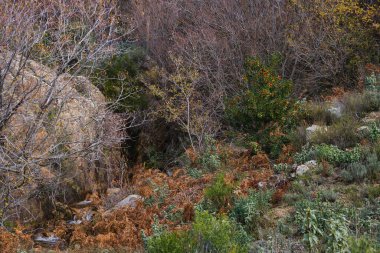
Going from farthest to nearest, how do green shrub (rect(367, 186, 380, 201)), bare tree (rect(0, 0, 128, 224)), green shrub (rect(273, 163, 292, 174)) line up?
green shrub (rect(273, 163, 292, 174)), bare tree (rect(0, 0, 128, 224)), green shrub (rect(367, 186, 380, 201))

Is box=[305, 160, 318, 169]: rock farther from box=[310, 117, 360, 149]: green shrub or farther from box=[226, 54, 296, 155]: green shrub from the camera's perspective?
box=[226, 54, 296, 155]: green shrub

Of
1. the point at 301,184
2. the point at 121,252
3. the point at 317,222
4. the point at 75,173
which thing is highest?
the point at 317,222

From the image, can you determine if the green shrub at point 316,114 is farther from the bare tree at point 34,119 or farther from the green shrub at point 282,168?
the bare tree at point 34,119

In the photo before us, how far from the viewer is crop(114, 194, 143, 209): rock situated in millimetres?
8597

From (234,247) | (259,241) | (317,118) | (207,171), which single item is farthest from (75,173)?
(234,247)

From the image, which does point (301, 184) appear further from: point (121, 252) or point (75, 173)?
point (75, 173)

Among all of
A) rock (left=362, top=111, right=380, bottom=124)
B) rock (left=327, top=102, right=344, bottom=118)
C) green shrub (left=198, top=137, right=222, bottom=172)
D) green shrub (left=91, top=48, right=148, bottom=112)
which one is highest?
rock (left=362, top=111, right=380, bottom=124)

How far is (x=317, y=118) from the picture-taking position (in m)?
9.44

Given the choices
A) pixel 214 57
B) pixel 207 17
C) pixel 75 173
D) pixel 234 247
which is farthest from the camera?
pixel 207 17

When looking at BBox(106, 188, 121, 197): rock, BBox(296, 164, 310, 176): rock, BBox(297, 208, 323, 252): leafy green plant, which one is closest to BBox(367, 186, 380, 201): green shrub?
BBox(297, 208, 323, 252): leafy green plant

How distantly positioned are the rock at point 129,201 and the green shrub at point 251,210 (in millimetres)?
2606

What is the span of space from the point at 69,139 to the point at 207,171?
2682 millimetres

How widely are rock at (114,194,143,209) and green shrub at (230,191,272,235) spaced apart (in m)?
2.61

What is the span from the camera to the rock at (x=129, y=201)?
8597 millimetres
